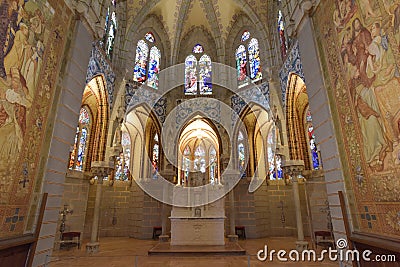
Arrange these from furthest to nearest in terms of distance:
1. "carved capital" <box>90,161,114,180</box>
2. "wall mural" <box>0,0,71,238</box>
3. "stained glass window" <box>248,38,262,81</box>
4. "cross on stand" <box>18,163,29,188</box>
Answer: "stained glass window" <box>248,38,262,81</box>
"carved capital" <box>90,161,114,180</box>
"cross on stand" <box>18,163,29,188</box>
"wall mural" <box>0,0,71,238</box>

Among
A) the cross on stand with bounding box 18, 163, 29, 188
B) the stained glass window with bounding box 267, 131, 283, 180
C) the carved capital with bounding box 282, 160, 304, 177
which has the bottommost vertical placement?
the cross on stand with bounding box 18, 163, 29, 188

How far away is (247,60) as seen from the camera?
47.3ft


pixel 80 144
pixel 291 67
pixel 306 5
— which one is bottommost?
pixel 80 144

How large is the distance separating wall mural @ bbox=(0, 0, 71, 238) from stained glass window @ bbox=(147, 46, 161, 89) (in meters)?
9.12

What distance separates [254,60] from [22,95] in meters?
12.3

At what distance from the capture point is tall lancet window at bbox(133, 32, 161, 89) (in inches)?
543

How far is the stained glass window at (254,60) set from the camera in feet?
44.3

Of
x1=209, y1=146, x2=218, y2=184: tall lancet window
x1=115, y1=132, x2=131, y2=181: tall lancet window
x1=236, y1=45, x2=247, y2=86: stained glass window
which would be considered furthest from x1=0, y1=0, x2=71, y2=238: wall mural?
x1=209, y1=146, x2=218, y2=184: tall lancet window

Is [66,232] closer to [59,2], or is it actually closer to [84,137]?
[84,137]

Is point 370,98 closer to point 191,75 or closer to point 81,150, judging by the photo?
point 191,75

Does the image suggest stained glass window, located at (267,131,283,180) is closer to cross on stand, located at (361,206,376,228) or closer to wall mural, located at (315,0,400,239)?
wall mural, located at (315,0,400,239)

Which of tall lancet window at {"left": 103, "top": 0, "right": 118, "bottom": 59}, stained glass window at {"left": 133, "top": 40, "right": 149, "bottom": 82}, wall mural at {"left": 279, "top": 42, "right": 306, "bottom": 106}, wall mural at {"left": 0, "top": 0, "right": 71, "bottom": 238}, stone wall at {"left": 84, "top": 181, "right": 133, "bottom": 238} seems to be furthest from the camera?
stone wall at {"left": 84, "top": 181, "right": 133, "bottom": 238}

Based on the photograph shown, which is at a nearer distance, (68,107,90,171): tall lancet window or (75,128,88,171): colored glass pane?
(68,107,90,171): tall lancet window

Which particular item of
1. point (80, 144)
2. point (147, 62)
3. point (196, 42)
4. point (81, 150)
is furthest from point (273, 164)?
point (80, 144)
